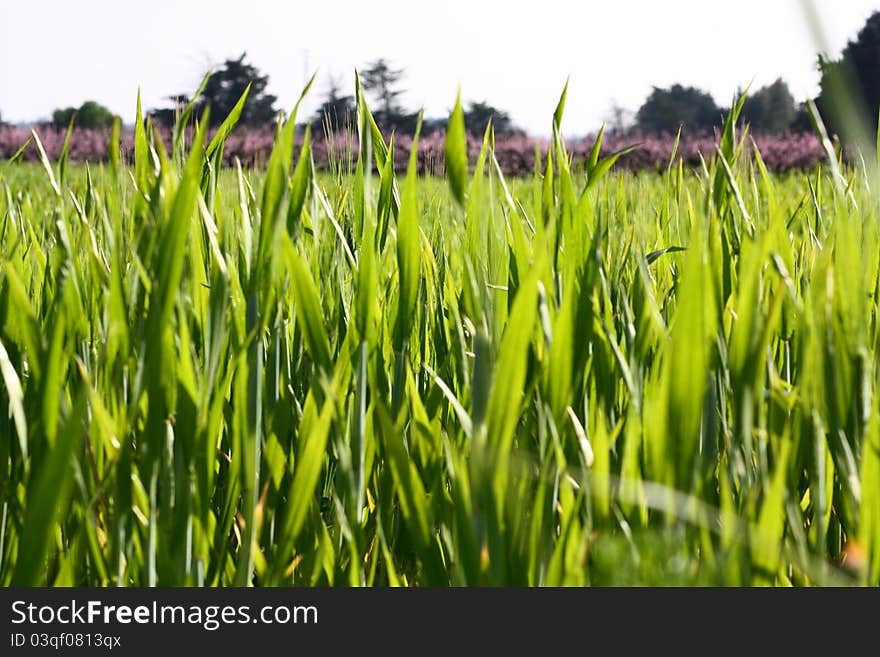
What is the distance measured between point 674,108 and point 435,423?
2530 centimetres

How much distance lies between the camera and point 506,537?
46 centimetres

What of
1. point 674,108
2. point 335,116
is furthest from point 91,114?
point 335,116

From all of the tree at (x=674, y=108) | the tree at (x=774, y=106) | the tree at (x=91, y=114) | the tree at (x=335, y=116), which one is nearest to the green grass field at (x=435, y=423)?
the tree at (x=335, y=116)

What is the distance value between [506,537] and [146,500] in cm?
24

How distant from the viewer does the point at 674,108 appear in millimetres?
23906

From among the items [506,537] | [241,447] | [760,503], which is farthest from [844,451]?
[241,447]

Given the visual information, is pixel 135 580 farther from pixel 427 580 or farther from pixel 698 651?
pixel 698 651

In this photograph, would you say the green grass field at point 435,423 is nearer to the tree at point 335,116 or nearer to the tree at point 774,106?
the tree at point 335,116

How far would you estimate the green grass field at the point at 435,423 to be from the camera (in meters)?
0.45

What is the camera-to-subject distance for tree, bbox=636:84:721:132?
2314 centimetres

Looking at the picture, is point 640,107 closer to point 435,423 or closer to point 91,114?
point 435,423

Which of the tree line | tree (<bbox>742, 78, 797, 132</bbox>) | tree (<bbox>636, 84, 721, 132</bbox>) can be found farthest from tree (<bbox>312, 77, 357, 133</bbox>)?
tree (<bbox>742, 78, 797, 132</bbox>)

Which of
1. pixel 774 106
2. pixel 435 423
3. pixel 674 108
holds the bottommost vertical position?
pixel 435 423

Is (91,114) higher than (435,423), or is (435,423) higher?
(91,114)
